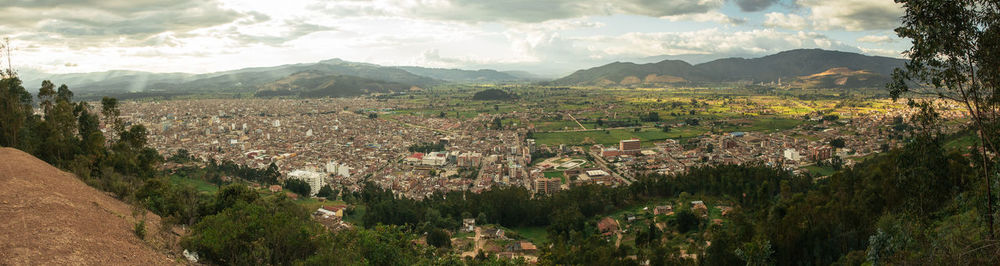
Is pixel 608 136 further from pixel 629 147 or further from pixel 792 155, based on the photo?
pixel 792 155

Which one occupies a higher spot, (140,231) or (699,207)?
(140,231)

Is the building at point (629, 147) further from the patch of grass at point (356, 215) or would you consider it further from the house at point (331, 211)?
the house at point (331, 211)

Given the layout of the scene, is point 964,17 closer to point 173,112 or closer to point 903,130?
point 903,130

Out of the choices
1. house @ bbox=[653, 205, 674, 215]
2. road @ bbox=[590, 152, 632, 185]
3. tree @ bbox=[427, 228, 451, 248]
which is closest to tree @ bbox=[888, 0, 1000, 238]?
tree @ bbox=[427, 228, 451, 248]

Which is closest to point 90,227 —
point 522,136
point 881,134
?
point 522,136

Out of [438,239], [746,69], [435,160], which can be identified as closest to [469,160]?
[435,160]

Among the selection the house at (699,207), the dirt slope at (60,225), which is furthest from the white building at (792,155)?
the dirt slope at (60,225)
